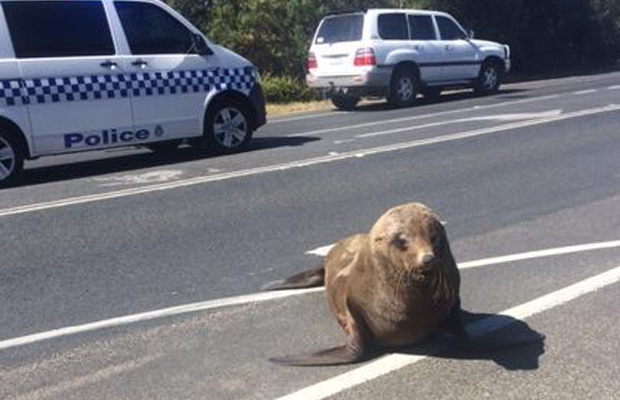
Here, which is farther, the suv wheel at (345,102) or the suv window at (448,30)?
the suv window at (448,30)

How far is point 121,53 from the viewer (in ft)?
37.0

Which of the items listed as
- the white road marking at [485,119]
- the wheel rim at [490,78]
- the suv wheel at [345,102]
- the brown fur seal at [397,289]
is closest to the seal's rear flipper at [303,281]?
the brown fur seal at [397,289]

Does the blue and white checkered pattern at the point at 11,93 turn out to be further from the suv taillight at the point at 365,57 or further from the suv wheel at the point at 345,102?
Answer: the suv wheel at the point at 345,102

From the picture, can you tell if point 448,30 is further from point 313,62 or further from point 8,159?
point 8,159

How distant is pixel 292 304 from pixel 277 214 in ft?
8.85

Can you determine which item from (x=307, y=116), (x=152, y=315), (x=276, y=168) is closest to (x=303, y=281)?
(x=152, y=315)

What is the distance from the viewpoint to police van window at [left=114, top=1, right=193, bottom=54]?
11414mm

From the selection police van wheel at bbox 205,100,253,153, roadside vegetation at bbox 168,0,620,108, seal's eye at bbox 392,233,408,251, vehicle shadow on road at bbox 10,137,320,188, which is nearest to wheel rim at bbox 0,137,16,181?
vehicle shadow on road at bbox 10,137,320,188

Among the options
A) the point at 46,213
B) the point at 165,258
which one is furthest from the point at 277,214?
the point at 46,213

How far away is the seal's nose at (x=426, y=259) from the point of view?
408cm

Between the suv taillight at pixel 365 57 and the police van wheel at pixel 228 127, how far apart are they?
264 inches

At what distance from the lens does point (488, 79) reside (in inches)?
873

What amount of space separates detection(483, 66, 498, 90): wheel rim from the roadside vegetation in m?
3.52

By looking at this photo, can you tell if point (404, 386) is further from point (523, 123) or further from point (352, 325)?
point (523, 123)
